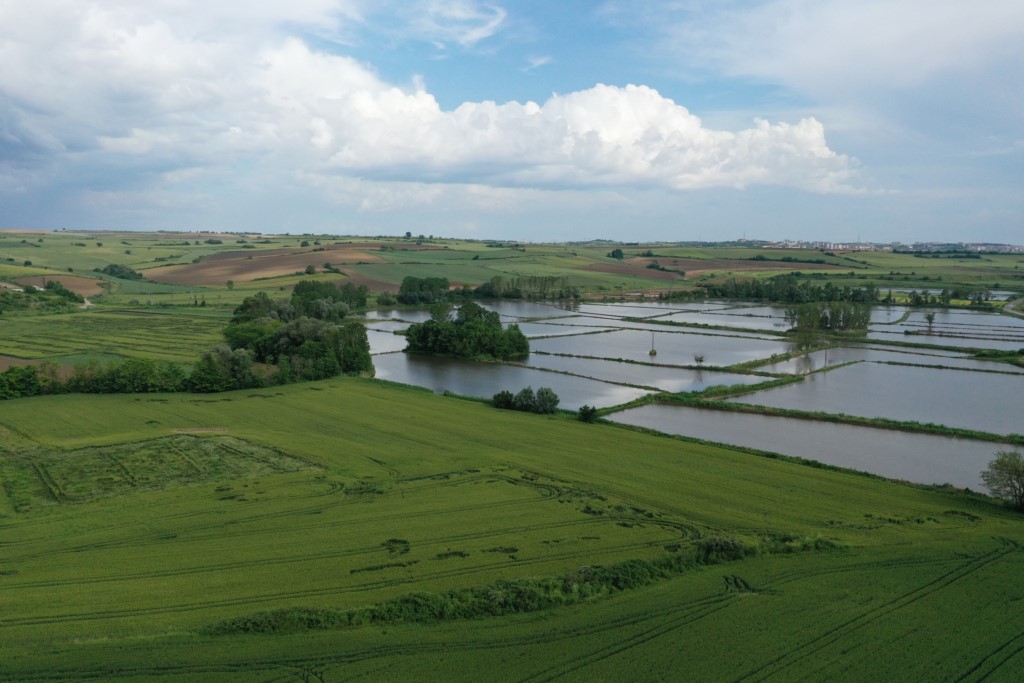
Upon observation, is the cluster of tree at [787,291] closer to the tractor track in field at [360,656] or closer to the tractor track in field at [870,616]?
the tractor track in field at [870,616]

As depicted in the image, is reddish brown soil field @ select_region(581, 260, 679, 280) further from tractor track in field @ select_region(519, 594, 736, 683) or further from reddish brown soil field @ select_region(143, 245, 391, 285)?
tractor track in field @ select_region(519, 594, 736, 683)

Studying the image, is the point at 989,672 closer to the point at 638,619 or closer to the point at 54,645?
the point at 638,619

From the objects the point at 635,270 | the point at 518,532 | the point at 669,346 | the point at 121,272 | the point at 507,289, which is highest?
the point at 635,270

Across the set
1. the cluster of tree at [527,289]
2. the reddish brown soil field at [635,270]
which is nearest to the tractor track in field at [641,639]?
the cluster of tree at [527,289]

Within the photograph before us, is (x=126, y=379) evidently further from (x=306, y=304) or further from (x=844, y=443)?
(x=844, y=443)

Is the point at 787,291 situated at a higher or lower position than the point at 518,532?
higher

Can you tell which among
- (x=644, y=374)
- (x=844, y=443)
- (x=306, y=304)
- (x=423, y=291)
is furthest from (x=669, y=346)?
(x=423, y=291)

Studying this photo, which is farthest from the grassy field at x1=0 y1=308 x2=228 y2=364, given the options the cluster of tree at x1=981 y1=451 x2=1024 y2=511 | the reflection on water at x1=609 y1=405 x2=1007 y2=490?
the cluster of tree at x1=981 y1=451 x2=1024 y2=511
